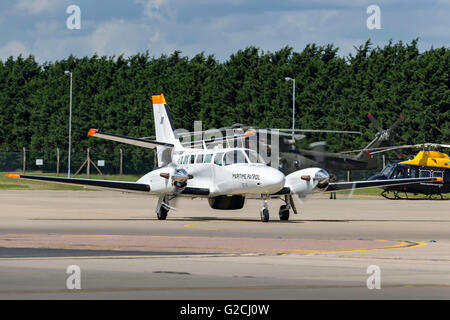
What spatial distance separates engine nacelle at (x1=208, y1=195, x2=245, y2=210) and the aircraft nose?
2.85 m

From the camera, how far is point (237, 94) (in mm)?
98250

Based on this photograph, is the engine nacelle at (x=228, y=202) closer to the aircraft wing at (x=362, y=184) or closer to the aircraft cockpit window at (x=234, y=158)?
the aircraft cockpit window at (x=234, y=158)

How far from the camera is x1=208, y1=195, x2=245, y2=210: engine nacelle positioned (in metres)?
35.9

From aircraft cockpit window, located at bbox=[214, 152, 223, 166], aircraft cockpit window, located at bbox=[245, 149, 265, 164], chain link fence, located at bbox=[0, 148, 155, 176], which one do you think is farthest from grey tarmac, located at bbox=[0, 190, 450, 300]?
chain link fence, located at bbox=[0, 148, 155, 176]

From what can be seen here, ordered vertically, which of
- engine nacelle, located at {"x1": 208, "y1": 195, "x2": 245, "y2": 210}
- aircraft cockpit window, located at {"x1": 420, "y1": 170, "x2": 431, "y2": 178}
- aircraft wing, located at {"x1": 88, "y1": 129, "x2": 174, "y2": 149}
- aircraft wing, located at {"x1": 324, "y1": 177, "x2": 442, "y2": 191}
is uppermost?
aircraft wing, located at {"x1": 88, "y1": 129, "x2": 174, "y2": 149}

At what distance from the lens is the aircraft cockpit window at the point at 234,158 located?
34.9 m

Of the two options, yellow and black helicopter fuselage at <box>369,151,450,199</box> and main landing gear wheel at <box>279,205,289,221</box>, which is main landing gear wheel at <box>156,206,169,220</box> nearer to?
main landing gear wheel at <box>279,205,289,221</box>

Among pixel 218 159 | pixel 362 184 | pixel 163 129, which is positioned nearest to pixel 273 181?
pixel 218 159

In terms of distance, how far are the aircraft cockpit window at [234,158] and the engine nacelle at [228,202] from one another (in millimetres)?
1597

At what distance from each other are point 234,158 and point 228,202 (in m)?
2.00

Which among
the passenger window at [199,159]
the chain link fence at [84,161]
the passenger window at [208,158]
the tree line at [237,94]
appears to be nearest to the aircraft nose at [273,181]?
the passenger window at [208,158]
